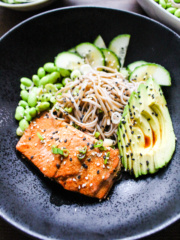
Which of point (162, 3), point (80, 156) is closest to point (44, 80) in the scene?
point (80, 156)

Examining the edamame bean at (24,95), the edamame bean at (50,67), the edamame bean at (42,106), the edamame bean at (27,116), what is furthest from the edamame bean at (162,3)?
the edamame bean at (27,116)

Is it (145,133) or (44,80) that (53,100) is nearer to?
(44,80)

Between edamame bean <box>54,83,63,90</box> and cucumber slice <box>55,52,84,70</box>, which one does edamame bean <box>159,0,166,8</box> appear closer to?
cucumber slice <box>55,52,84,70</box>

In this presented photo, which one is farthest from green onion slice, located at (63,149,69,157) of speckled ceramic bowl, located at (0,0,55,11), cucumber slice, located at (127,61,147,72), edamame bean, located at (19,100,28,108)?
speckled ceramic bowl, located at (0,0,55,11)

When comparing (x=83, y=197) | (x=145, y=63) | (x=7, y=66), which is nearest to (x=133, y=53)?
(x=145, y=63)

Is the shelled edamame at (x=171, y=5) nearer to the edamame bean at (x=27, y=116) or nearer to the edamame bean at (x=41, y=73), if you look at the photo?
the edamame bean at (x=41, y=73)

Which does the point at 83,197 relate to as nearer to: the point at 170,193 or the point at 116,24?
the point at 170,193
